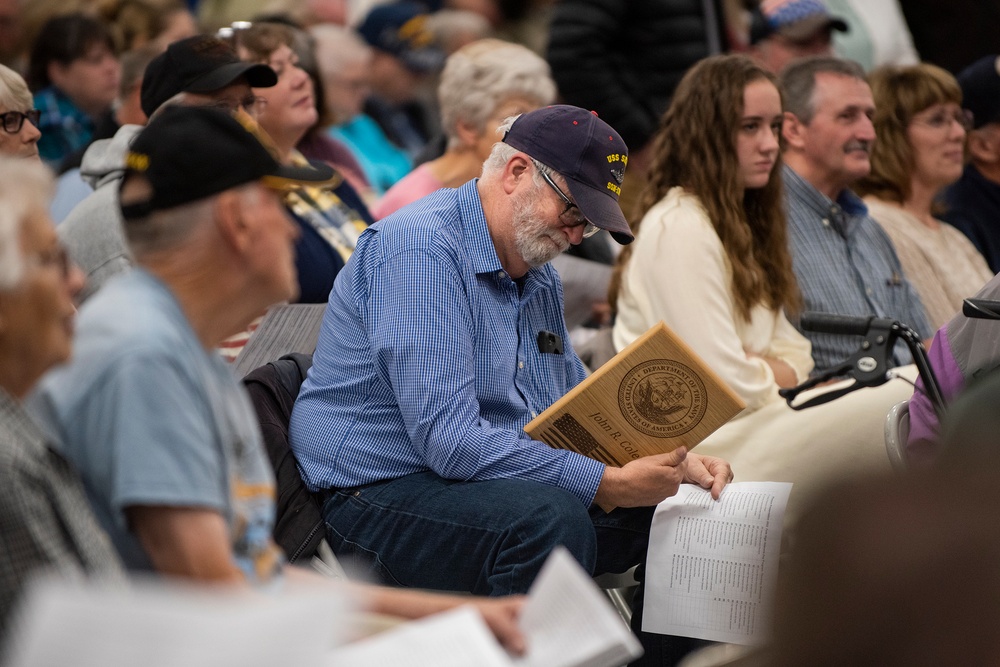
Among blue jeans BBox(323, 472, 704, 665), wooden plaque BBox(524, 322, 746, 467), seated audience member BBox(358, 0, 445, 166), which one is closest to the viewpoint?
blue jeans BBox(323, 472, 704, 665)

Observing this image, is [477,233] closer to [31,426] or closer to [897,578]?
[31,426]

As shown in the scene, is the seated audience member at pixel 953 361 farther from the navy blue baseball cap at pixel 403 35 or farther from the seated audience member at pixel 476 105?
the navy blue baseball cap at pixel 403 35

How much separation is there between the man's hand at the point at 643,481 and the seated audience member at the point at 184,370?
96 cm

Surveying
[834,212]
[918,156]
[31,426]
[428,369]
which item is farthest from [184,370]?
[918,156]

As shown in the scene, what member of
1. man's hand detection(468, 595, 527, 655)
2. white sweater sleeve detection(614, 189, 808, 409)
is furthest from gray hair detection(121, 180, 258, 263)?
white sweater sleeve detection(614, 189, 808, 409)

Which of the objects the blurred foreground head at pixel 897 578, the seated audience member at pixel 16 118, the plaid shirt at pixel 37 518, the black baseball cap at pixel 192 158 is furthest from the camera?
the seated audience member at pixel 16 118

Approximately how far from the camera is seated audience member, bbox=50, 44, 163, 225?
13.6ft

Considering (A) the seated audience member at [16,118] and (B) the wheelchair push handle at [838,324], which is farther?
(A) the seated audience member at [16,118]

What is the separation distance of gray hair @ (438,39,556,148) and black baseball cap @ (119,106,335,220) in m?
3.00

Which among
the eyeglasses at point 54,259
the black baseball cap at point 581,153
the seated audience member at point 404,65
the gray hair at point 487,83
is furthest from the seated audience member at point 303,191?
the seated audience member at point 404,65

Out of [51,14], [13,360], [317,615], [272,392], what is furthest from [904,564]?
[51,14]

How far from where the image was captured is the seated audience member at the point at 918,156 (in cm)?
530

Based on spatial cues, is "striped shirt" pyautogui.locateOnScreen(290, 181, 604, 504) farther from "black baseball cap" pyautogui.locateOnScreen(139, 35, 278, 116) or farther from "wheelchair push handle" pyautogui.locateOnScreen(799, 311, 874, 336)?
"black baseball cap" pyautogui.locateOnScreen(139, 35, 278, 116)

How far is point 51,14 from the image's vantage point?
5.90 m
